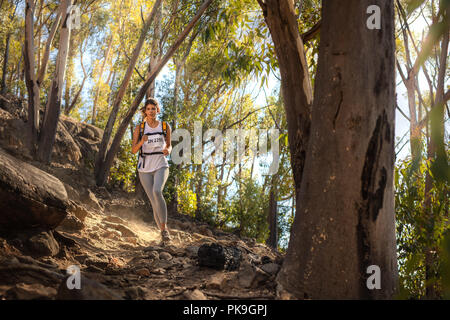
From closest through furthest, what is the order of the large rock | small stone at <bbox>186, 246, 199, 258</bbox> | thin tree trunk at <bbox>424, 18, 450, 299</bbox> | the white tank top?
thin tree trunk at <bbox>424, 18, 450, 299</bbox>, the large rock, small stone at <bbox>186, 246, 199, 258</bbox>, the white tank top

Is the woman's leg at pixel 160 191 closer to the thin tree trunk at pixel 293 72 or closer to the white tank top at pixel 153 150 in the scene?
the white tank top at pixel 153 150

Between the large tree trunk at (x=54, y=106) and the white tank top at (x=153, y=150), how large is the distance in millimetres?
3690

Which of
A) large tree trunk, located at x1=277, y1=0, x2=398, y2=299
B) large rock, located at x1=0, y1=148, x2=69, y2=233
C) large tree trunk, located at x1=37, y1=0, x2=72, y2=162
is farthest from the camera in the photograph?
large tree trunk, located at x1=37, y1=0, x2=72, y2=162

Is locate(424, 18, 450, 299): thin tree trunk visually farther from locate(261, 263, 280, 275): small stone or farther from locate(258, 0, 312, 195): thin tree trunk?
locate(261, 263, 280, 275): small stone

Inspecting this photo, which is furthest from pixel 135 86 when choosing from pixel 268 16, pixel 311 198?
pixel 311 198

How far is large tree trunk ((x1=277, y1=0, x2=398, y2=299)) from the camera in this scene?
2455 mm

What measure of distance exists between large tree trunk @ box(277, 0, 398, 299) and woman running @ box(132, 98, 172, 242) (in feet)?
7.92

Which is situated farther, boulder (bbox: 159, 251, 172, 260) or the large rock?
boulder (bbox: 159, 251, 172, 260)

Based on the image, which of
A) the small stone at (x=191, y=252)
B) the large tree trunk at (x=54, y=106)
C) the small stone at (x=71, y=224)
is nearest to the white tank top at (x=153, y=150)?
the small stone at (x=71, y=224)

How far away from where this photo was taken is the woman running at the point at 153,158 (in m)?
4.73

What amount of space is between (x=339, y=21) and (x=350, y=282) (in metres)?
1.76

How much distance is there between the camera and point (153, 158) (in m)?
4.78

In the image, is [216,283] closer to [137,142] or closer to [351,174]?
[351,174]

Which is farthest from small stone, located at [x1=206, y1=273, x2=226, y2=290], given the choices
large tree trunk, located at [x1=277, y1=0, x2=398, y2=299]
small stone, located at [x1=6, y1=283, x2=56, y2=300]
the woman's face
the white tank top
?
the woman's face
